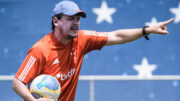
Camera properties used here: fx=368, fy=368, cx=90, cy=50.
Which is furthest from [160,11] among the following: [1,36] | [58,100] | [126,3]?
[58,100]

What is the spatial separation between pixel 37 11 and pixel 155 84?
268 centimetres

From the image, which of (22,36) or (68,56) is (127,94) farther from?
(22,36)

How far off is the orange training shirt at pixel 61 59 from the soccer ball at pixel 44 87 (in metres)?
0.07

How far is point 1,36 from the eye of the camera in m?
6.72

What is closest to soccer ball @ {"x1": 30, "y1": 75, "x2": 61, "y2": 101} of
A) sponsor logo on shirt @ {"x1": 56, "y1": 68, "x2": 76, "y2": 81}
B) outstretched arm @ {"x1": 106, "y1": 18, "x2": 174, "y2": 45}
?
sponsor logo on shirt @ {"x1": 56, "y1": 68, "x2": 76, "y2": 81}

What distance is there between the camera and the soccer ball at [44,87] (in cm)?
352

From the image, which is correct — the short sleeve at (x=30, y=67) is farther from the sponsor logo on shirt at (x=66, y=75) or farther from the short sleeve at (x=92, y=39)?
the short sleeve at (x=92, y=39)

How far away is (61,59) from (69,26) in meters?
0.36

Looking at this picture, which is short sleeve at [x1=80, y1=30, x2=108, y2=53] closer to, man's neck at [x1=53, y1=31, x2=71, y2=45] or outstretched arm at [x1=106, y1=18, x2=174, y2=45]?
outstretched arm at [x1=106, y1=18, x2=174, y2=45]

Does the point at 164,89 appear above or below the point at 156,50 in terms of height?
below

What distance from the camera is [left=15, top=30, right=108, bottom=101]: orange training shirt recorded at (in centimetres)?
353

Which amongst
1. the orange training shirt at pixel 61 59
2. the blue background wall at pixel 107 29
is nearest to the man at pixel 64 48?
the orange training shirt at pixel 61 59

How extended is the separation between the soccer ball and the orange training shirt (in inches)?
2.7

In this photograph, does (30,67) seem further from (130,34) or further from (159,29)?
(159,29)
